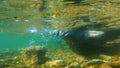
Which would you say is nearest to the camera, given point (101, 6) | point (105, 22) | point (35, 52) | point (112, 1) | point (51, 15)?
point (112, 1)

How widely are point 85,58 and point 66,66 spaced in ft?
11.2

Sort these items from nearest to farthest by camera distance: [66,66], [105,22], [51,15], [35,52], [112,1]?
[66,66], [112,1], [35,52], [51,15], [105,22]

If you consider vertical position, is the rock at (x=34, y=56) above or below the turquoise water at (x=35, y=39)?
above

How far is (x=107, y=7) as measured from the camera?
43.4 ft

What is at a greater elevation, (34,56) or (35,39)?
(34,56)

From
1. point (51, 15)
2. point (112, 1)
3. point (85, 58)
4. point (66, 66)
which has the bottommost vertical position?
point (85, 58)

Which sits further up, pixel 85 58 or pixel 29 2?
pixel 29 2

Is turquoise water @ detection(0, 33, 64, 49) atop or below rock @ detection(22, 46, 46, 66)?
below

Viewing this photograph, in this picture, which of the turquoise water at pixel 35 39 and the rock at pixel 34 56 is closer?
the rock at pixel 34 56

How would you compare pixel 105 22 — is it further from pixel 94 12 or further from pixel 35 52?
pixel 35 52

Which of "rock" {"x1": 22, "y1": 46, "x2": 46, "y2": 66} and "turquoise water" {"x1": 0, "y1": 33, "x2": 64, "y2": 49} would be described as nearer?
"rock" {"x1": 22, "y1": 46, "x2": 46, "y2": 66}

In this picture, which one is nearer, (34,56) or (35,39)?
(34,56)

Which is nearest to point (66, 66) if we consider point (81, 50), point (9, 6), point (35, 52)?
point (81, 50)

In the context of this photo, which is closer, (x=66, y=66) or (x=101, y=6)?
(x=66, y=66)
